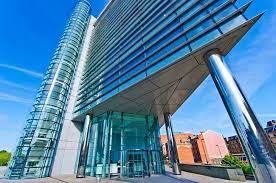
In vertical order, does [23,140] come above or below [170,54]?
below

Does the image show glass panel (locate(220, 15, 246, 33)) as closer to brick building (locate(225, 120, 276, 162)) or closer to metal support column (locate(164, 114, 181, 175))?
metal support column (locate(164, 114, 181, 175))

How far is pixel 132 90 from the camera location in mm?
12836

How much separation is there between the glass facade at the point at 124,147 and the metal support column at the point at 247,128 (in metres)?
10.7

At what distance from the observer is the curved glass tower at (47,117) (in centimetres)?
1530

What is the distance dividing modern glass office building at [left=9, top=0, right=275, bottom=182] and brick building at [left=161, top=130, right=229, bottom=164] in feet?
126

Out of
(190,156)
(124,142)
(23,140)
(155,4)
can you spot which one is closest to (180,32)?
(155,4)

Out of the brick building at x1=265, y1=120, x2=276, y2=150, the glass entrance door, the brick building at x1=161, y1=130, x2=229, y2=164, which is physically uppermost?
the brick building at x1=265, y1=120, x2=276, y2=150

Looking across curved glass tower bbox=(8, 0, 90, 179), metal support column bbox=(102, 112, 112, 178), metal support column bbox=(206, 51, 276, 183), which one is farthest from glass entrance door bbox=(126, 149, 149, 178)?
metal support column bbox=(206, 51, 276, 183)

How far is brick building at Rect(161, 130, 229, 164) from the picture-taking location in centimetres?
5031

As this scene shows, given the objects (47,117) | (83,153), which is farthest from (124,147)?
(47,117)

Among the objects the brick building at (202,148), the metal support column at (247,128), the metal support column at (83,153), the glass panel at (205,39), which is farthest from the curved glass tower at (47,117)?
the brick building at (202,148)

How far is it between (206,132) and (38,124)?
5610cm

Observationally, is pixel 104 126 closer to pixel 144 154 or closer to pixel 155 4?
pixel 144 154

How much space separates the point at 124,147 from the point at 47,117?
1020cm
